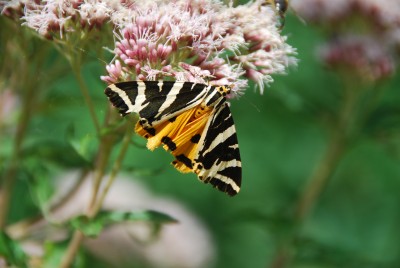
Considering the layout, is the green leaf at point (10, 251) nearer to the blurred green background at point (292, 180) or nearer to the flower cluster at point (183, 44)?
the flower cluster at point (183, 44)

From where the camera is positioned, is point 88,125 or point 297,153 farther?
point 297,153

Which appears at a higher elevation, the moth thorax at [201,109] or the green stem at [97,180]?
the moth thorax at [201,109]

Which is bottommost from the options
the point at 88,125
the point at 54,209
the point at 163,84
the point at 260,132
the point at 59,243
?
the point at 59,243

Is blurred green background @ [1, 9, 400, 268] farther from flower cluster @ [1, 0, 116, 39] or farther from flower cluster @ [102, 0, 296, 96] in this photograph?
flower cluster @ [1, 0, 116, 39]

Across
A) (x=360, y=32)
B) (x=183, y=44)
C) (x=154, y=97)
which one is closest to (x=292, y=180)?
(x=360, y=32)

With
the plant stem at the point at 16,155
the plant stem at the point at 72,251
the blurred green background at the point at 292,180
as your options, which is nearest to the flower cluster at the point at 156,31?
the plant stem at the point at 16,155

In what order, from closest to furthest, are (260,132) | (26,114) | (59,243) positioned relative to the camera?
1. (59,243)
2. (26,114)
3. (260,132)

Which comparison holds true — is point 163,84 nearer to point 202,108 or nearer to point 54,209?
point 202,108

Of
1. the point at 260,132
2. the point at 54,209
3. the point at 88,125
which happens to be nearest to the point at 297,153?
the point at 260,132
